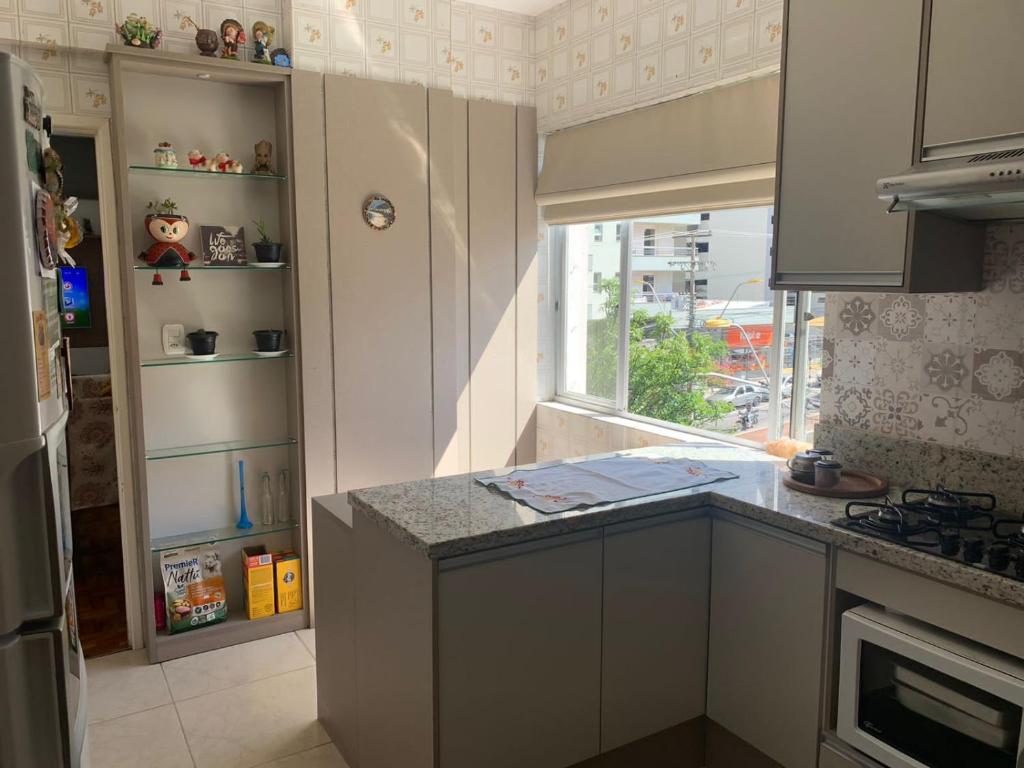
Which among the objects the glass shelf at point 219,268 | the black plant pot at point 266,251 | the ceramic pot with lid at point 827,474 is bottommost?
the ceramic pot with lid at point 827,474

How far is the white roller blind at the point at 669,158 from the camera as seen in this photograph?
117 inches

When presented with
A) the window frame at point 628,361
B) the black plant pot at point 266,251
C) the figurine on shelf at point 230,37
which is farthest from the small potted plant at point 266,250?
the window frame at point 628,361

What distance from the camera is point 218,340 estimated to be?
11.1ft

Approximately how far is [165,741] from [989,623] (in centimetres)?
252

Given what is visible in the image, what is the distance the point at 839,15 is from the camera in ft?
7.12

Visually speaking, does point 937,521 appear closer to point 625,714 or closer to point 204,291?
point 625,714

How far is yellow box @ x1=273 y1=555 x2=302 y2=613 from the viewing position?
11.4ft

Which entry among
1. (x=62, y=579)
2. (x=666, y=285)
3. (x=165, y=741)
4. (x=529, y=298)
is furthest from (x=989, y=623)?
(x=529, y=298)

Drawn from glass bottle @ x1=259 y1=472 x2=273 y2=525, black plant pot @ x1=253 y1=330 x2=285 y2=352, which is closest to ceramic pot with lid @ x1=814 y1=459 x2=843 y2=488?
black plant pot @ x1=253 y1=330 x2=285 y2=352

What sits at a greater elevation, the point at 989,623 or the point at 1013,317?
the point at 1013,317

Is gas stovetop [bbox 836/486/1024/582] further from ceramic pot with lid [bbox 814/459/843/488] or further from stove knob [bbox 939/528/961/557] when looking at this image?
ceramic pot with lid [bbox 814/459/843/488]

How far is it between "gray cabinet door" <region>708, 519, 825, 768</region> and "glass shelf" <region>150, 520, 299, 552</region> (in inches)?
77.7

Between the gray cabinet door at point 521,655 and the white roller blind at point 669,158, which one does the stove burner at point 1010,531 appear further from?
the white roller blind at point 669,158

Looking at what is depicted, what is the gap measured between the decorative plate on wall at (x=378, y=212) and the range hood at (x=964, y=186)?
2104 millimetres
